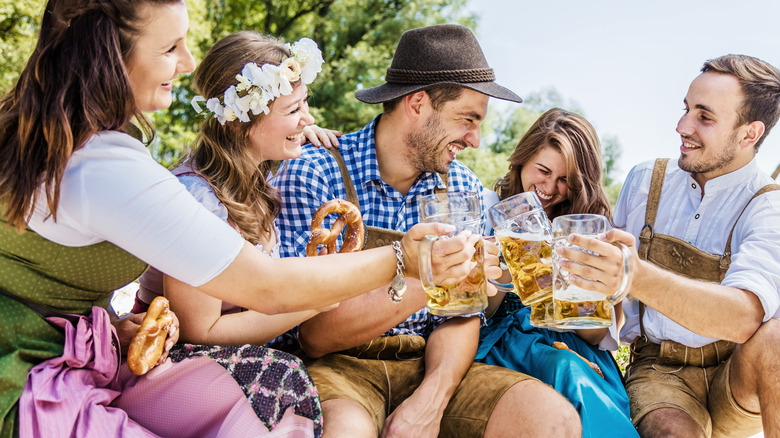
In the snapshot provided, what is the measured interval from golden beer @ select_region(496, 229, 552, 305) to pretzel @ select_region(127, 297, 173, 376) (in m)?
1.02

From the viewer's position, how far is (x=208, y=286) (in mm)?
1593

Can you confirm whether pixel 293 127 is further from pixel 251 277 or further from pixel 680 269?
pixel 680 269

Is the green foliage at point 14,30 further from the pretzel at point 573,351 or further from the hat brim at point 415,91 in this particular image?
the pretzel at point 573,351

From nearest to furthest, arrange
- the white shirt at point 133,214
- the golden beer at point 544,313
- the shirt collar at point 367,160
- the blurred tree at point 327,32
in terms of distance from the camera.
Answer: the white shirt at point 133,214 → the golden beer at point 544,313 → the shirt collar at point 367,160 → the blurred tree at point 327,32

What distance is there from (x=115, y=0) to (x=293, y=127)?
3.33ft

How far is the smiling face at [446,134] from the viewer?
3.05m

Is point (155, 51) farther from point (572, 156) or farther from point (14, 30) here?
point (14, 30)

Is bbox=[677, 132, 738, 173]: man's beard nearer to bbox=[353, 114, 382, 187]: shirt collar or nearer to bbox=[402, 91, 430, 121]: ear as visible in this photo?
bbox=[402, 91, 430, 121]: ear

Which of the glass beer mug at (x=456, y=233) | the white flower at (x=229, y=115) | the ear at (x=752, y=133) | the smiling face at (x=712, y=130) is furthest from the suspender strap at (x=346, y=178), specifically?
the ear at (x=752, y=133)

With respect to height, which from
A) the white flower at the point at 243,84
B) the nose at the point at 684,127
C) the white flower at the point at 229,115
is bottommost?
the nose at the point at 684,127

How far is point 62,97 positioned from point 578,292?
143cm

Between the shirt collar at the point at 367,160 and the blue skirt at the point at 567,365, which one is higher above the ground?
the shirt collar at the point at 367,160

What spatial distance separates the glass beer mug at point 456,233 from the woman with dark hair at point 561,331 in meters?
0.65

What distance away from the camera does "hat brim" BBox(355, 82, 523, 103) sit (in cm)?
298
